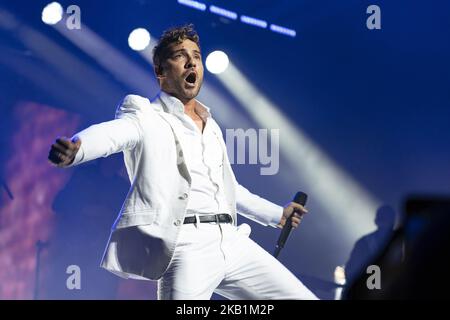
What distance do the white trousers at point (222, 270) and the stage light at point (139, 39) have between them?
1181 mm

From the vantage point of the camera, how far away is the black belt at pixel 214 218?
8.73ft

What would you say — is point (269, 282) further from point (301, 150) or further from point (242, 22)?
point (242, 22)

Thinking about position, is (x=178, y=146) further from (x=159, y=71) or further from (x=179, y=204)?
(x=159, y=71)

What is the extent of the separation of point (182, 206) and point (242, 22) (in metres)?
1.23

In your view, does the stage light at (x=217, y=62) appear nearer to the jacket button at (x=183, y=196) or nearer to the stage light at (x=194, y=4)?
the stage light at (x=194, y=4)

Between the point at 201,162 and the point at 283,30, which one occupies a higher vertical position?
the point at 283,30

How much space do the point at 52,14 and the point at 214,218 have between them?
4.88 feet

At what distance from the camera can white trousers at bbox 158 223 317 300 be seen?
102 inches

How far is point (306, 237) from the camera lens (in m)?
3.38

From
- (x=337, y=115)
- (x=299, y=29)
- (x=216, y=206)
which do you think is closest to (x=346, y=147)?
(x=337, y=115)

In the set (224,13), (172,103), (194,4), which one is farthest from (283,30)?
(172,103)

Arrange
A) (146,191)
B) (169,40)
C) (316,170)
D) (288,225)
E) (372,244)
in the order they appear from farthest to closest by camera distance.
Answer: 1. (316,170)
2. (372,244)
3. (288,225)
4. (169,40)
5. (146,191)

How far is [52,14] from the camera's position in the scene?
3434 mm

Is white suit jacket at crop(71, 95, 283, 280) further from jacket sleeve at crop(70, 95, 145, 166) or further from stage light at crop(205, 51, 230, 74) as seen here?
stage light at crop(205, 51, 230, 74)
